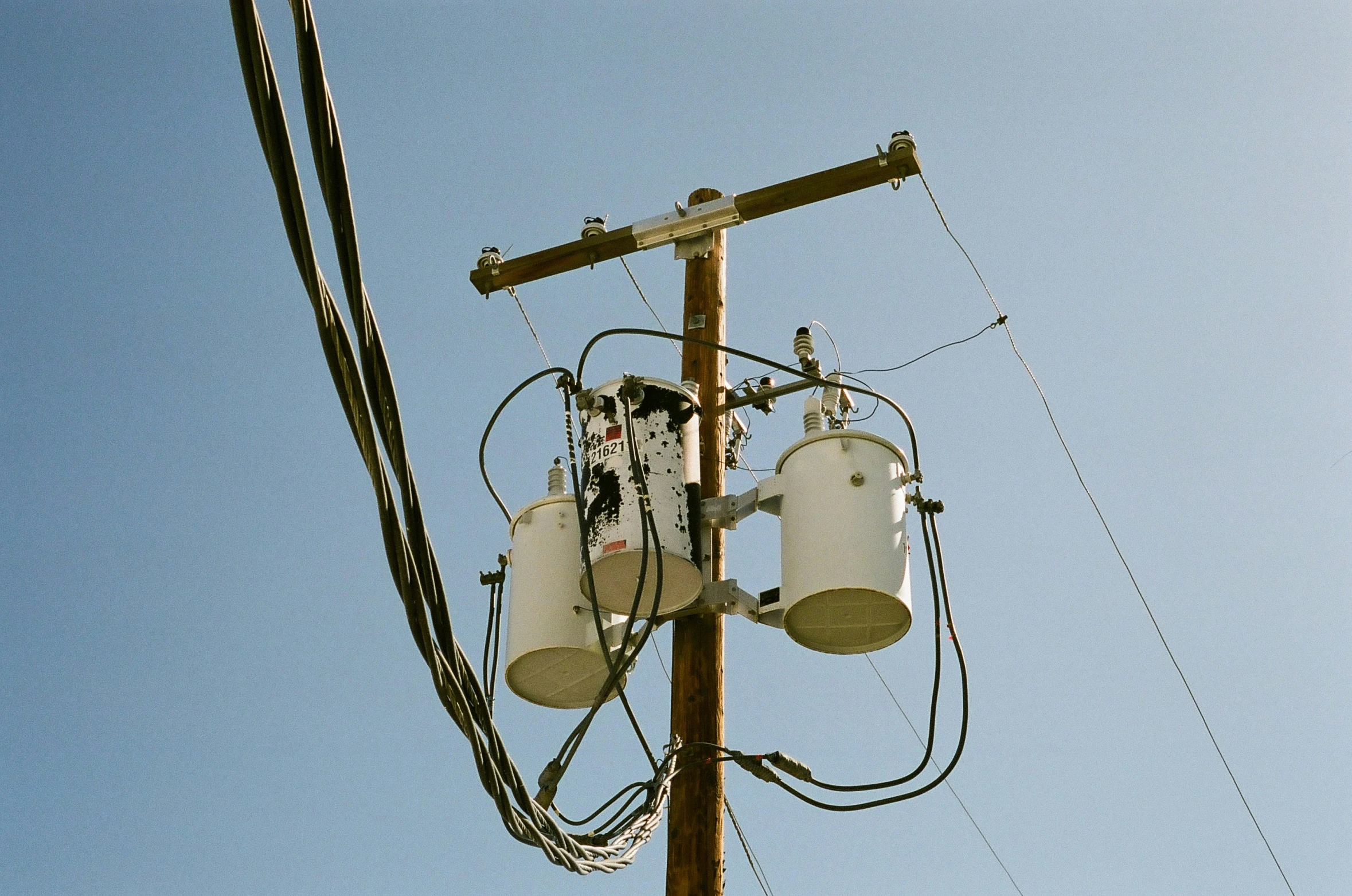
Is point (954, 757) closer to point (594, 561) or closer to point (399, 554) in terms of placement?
point (594, 561)

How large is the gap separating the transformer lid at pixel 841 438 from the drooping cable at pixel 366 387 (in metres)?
1.99

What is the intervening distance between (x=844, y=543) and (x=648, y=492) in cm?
79

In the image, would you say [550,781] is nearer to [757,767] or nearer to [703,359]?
[757,767]

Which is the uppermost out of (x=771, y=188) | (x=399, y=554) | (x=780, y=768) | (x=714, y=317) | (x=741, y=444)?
(x=771, y=188)

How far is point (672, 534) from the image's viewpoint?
5.50 m

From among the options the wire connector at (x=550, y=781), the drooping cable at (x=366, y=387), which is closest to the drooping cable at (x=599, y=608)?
the wire connector at (x=550, y=781)

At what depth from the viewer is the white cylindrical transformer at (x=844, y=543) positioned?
5238mm

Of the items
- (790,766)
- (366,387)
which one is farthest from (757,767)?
(366,387)

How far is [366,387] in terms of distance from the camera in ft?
9.85

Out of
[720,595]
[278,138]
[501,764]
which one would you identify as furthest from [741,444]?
[278,138]

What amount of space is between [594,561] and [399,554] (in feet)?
7.36

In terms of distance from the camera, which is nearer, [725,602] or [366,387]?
[366,387]

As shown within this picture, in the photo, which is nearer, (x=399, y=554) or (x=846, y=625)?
(x=399, y=554)

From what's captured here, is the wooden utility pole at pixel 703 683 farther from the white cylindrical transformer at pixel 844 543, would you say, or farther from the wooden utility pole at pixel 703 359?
the white cylindrical transformer at pixel 844 543
